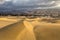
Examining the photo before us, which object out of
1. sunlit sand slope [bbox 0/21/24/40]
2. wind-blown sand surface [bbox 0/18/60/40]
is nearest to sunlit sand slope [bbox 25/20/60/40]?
wind-blown sand surface [bbox 0/18/60/40]

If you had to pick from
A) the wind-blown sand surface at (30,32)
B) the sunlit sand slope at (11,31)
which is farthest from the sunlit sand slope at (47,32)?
the sunlit sand slope at (11,31)

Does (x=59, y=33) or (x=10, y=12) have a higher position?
(x=10, y=12)

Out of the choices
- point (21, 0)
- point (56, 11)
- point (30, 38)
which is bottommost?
Result: point (30, 38)

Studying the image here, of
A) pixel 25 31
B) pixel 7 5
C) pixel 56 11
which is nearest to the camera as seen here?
pixel 25 31

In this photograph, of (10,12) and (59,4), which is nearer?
(59,4)

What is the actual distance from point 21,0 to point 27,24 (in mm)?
317

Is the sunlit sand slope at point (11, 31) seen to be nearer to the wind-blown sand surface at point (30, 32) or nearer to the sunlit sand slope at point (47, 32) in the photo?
the wind-blown sand surface at point (30, 32)

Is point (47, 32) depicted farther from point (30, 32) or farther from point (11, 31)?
point (11, 31)

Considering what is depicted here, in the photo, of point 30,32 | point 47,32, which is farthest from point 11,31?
point 47,32

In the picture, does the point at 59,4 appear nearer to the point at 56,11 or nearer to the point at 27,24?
the point at 56,11

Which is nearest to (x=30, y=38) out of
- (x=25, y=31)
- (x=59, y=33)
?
(x=25, y=31)

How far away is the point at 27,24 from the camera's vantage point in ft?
3.63

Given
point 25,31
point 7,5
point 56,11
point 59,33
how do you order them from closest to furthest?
point 59,33
point 25,31
point 56,11
point 7,5

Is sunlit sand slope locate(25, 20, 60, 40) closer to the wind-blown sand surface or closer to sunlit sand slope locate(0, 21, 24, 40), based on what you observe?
the wind-blown sand surface
